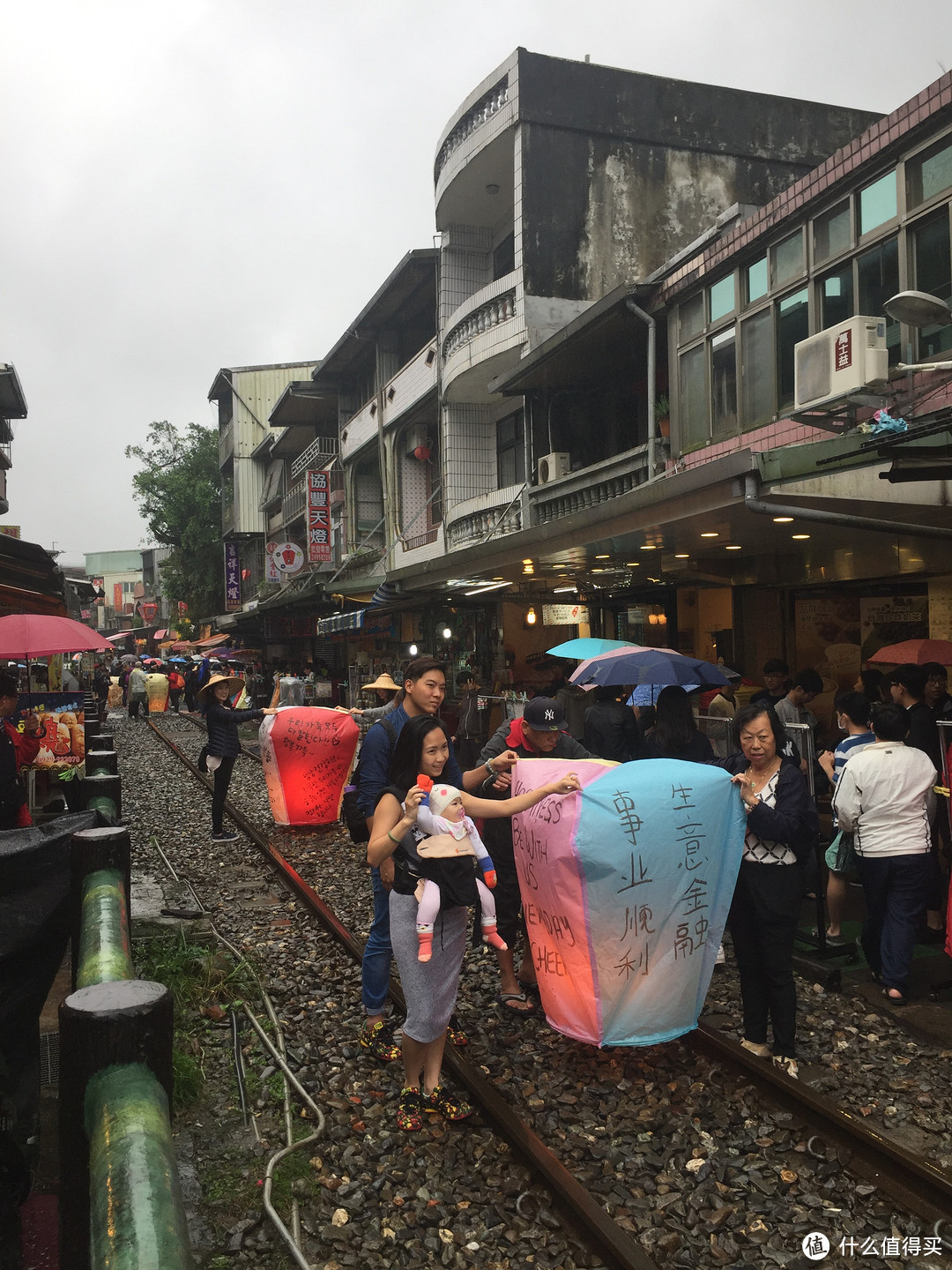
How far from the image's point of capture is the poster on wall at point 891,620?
442 inches

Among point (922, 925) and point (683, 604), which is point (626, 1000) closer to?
point (922, 925)

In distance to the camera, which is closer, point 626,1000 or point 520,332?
point 626,1000

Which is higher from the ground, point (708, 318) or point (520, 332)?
point (520, 332)

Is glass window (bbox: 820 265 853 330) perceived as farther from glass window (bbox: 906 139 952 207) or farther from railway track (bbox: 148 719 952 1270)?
railway track (bbox: 148 719 952 1270)

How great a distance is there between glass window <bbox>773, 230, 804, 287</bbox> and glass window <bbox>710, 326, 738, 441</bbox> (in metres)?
1.04

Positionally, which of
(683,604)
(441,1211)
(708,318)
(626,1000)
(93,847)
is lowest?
(441,1211)

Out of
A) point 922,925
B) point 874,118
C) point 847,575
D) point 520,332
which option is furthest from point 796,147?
point 922,925

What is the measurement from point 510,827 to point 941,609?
7.61 m

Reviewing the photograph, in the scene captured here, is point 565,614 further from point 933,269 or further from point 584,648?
point 933,269

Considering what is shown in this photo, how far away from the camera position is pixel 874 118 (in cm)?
1983

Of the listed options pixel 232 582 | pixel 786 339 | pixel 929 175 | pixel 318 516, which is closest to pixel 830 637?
pixel 786 339

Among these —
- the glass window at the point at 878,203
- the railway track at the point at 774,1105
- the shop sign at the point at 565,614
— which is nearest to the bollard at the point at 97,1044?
the railway track at the point at 774,1105

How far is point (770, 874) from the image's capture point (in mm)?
4754

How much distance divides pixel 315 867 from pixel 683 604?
833cm
